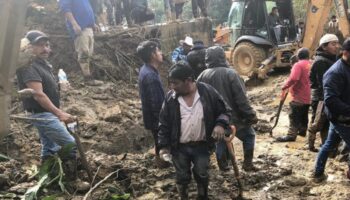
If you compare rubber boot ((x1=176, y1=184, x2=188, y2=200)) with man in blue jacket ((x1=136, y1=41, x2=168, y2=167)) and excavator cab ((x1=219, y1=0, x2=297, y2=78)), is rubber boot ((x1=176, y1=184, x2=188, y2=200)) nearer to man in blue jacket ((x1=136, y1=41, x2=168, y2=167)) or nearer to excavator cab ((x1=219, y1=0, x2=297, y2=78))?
man in blue jacket ((x1=136, y1=41, x2=168, y2=167))

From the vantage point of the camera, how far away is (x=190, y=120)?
4.40 meters

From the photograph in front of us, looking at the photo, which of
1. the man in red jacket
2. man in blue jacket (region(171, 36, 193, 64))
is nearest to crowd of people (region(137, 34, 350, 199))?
the man in red jacket

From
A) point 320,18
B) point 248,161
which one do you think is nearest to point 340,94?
point 248,161

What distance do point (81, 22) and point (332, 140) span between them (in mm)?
5295

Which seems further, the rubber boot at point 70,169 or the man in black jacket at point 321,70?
the man in black jacket at point 321,70

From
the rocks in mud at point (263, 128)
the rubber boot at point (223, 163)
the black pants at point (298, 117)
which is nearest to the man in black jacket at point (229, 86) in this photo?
the rubber boot at point (223, 163)

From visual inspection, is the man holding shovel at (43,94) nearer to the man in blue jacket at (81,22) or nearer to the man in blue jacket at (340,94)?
the man in blue jacket at (340,94)

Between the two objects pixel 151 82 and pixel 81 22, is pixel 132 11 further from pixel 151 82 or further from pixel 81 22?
pixel 151 82

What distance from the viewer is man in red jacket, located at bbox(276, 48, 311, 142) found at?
23.5ft

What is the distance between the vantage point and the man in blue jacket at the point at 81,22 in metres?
8.05

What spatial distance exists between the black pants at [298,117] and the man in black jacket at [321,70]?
2.82ft

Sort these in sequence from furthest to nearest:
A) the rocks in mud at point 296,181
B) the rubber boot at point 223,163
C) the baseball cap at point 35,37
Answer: the rubber boot at point 223,163 → the rocks in mud at point 296,181 → the baseball cap at point 35,37

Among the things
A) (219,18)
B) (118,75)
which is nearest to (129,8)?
(118,75)

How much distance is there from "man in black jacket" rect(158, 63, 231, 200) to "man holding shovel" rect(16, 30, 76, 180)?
1022mm
